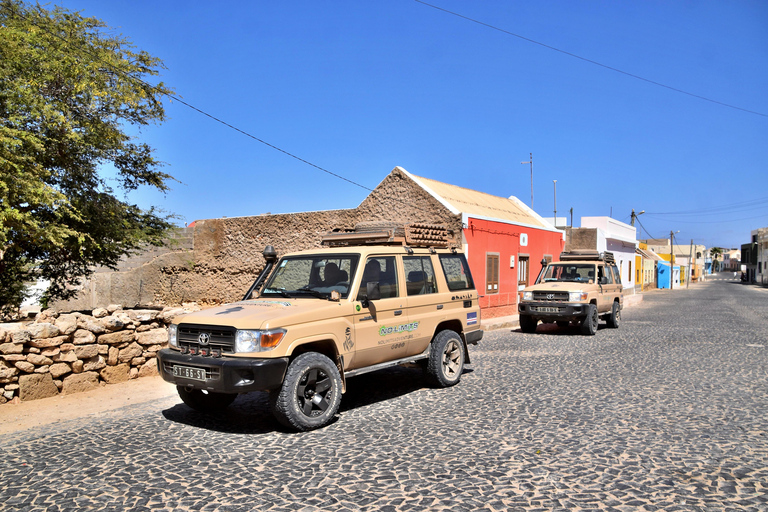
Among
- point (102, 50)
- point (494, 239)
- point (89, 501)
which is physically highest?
point (102, 50)

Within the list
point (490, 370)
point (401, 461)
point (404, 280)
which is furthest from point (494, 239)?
point (401, 461)

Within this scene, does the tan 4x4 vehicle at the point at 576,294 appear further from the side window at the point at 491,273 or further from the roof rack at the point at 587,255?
the side window at the point at 491,273

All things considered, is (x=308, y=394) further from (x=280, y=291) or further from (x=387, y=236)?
(x=387, y=236)

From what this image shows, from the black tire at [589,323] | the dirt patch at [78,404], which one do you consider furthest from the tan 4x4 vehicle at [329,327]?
the black tire at [589,323]

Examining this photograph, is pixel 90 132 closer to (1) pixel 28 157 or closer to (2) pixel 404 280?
(1) pixel 28 157

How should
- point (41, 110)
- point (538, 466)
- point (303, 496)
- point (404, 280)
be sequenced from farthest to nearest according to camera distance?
point (41, 110)
point (404, 280)
point (538, 466)
point (303, 496)

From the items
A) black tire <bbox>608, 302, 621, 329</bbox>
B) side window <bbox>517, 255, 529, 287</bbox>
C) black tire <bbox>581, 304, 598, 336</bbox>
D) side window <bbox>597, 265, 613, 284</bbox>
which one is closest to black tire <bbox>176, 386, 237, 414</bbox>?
black tire <bbox>581, 304, 598, 336</bbox>

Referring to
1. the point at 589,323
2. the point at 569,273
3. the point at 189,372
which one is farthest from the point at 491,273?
the point at 189,372

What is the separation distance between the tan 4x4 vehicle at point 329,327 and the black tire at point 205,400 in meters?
0.01

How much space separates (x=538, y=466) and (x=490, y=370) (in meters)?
4.70

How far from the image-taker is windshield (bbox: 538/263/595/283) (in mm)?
15609

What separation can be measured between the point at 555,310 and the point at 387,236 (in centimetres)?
821

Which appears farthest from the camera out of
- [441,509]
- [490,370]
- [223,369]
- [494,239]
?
[494,239]

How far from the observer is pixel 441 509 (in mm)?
3945
